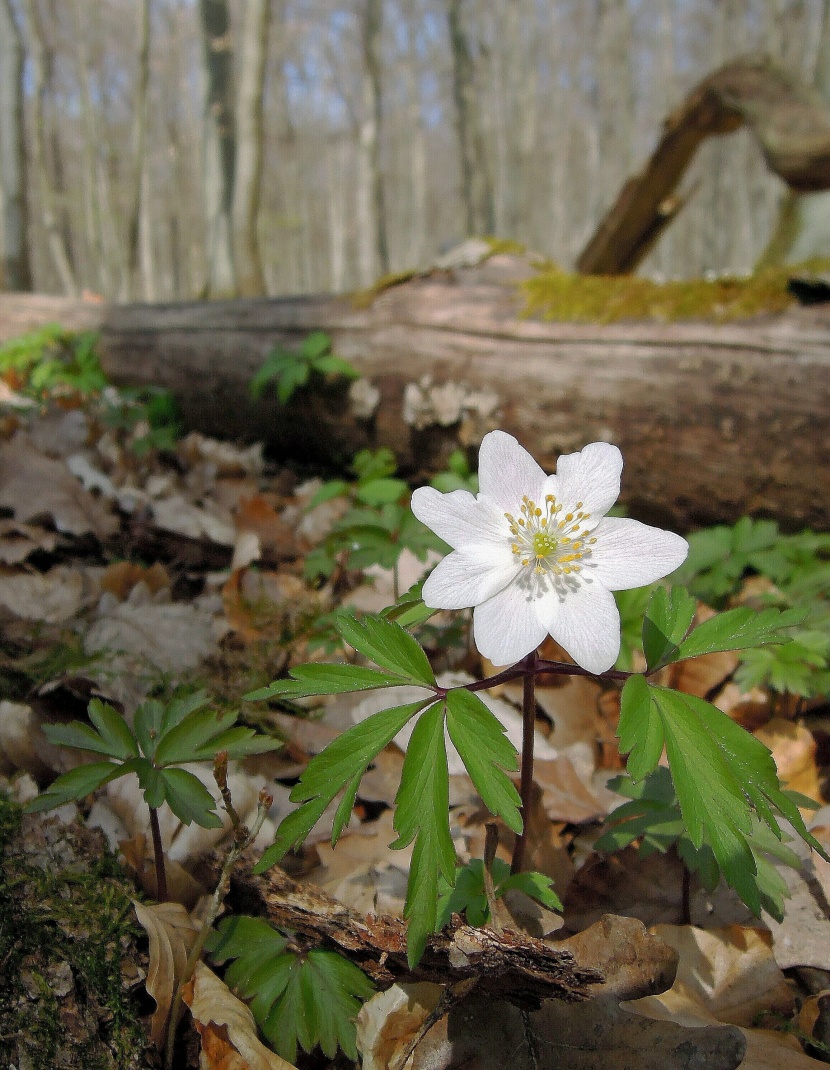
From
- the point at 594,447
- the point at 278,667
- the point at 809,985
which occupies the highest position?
the point at 594,447

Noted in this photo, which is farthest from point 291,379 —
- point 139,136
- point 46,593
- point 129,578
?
point 139,136

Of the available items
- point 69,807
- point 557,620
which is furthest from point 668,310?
point 69,807

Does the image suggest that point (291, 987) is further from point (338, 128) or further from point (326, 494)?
point (338, 128)

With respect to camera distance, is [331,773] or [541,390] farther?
[541,390]

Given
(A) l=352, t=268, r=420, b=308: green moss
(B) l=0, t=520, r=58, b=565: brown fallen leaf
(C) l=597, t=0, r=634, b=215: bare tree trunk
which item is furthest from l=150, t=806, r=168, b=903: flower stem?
(C) l=597, t=0, r=634, b=215: bare tree trunk

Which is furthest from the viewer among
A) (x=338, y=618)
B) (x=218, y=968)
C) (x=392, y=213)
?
(x=392, y=213)

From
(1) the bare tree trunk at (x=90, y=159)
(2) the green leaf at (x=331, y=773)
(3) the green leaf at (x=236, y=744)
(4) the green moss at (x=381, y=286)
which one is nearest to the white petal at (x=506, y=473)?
(2) the green leaf at (x=331, y=773)

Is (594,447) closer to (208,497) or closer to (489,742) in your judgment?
(489,742)
